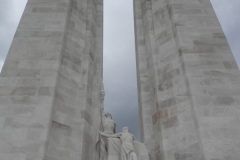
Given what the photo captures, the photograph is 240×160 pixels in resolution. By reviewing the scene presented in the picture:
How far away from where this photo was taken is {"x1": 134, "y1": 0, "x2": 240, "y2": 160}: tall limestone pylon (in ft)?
26.3

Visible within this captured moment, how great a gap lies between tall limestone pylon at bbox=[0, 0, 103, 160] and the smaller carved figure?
1.30m

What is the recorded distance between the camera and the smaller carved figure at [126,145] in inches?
298

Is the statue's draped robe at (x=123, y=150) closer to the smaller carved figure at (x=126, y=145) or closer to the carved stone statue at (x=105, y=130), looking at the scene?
the smaller carved figure at (x=126, y=145)

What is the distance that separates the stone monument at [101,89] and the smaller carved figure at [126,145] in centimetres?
8

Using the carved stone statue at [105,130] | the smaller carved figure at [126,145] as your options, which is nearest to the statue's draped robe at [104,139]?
the carved stone statue at [105,130]

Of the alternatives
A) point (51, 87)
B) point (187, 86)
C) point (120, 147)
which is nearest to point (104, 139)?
point (120, 147)

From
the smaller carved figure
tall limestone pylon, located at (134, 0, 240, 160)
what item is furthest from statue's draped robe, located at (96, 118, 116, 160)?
tall limestone pylon, located at (134, 0, 240, 160)

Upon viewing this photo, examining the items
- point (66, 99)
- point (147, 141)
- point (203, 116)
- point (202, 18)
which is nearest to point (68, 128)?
point (66, 99)

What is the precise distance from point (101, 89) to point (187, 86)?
10.8 ft

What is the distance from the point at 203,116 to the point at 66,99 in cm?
461

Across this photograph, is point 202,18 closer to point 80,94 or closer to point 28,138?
point 80,94

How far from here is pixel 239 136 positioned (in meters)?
7.83

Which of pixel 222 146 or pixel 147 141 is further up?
pixel 147 141

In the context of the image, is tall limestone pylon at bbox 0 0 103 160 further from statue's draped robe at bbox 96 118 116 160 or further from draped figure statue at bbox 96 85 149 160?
draped figure statue at bbox 96 85 149 160
